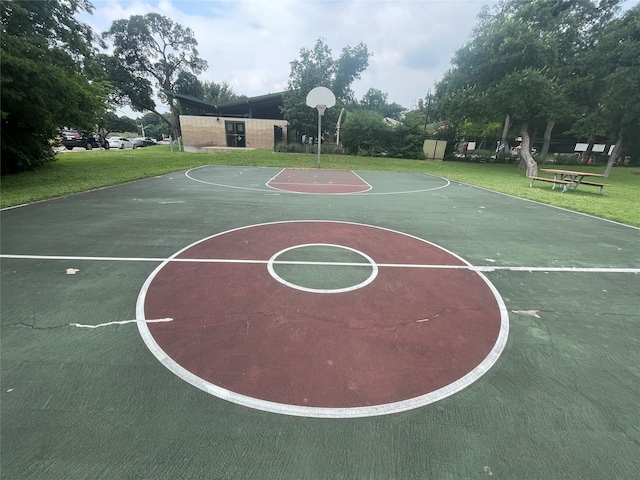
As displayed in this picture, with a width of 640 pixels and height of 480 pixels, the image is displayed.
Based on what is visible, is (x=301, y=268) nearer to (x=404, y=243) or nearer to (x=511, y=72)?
(x=404, y=243)

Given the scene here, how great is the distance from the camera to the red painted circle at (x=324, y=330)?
2.29 m

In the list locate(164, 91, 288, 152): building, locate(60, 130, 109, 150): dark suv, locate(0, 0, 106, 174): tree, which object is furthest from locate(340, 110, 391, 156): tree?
locate(60, 130, 109, 150): dark suv

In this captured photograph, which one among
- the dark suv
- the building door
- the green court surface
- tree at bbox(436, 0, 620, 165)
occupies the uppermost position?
tree at bbox(436, 0, 620, 165)

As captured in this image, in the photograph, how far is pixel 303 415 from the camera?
200cm

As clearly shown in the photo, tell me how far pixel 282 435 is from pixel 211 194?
8.87 metres

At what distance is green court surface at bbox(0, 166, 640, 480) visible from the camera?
1.73m

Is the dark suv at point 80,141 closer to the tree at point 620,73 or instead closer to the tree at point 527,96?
the tree at point 527,96

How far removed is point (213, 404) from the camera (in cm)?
208

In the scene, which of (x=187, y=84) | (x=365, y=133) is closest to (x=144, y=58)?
(x=187, y=84)

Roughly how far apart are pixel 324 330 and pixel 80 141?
1529 inches

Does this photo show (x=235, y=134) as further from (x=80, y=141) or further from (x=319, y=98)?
(x=80, y=141)

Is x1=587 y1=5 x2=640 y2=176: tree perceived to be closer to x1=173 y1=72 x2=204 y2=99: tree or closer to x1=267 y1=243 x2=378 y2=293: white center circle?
x1=267 y1=243 x2=378 y2=293: white center circle

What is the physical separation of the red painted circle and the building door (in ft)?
91.2

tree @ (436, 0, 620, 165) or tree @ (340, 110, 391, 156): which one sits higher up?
tree @ (436, 0, 620, 165)
